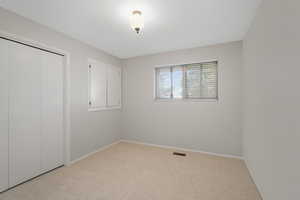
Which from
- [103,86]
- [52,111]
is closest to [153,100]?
[103,86]

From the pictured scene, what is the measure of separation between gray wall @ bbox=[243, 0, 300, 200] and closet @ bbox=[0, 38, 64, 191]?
3.16m

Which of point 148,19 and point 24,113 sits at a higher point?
point 148,19

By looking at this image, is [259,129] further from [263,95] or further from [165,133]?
[165,133]

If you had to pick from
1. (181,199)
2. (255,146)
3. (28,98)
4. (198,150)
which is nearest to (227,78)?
(255,146)

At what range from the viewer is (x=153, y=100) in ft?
12.0

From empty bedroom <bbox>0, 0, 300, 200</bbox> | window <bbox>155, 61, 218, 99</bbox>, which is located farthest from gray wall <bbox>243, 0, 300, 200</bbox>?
window <bbox>155, 61, 218, 99</bbox>

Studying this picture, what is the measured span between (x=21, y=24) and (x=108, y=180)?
2.70 meters

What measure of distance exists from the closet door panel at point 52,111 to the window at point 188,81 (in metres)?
2.30

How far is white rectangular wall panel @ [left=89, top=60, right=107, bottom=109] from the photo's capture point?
3.11m

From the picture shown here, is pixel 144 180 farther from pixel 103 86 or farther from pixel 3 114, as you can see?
pixel 103 86

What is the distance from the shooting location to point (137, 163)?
2.67 m

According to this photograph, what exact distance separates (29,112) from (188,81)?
323cm

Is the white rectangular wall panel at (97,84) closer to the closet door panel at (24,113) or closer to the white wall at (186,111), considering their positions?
the white wall at (186,111)

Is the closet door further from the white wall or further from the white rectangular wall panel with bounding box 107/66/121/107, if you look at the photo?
the white wall
